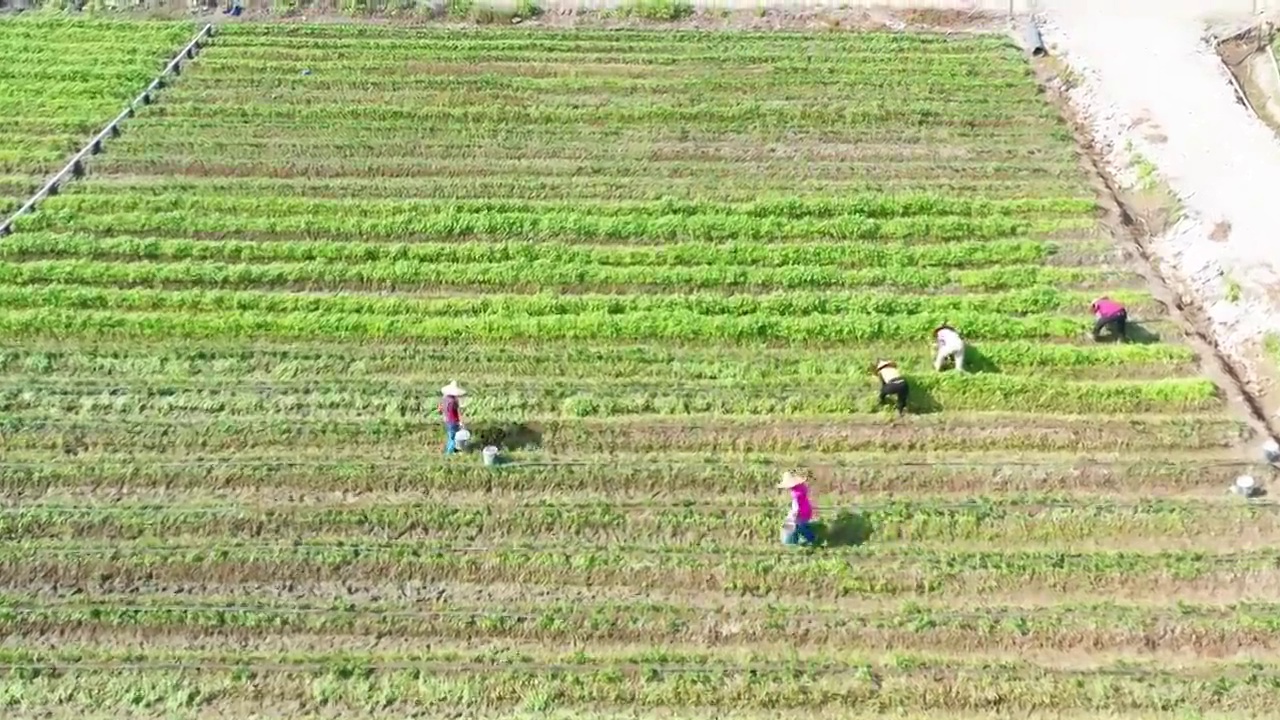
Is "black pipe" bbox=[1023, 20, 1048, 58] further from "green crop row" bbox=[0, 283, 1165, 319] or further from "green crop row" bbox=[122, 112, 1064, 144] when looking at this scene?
"green crop row" bbox=[0, 283, 1165, 319]

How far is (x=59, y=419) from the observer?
1270cm

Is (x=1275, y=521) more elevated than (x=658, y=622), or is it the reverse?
(x=1275, y=521)

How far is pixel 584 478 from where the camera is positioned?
11977 millimetres

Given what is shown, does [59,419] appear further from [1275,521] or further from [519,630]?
[1275,521]

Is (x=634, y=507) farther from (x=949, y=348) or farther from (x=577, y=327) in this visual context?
(x=949, y=348)

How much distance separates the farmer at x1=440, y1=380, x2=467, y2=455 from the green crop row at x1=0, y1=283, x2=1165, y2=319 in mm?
2437

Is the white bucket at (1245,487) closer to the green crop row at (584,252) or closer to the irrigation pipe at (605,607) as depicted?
the irrigation pipe at (605,607)

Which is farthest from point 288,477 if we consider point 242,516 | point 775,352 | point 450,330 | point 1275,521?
point 1275,521

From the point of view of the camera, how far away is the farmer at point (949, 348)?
42.9 feet

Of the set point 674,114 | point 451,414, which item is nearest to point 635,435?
point 451,414

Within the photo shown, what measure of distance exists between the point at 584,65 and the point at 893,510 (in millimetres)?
12492

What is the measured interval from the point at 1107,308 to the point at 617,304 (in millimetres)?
6598

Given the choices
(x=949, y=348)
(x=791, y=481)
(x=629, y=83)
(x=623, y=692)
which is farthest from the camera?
(x=629, y=83)

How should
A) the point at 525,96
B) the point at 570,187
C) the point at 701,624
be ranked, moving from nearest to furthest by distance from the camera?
the point at 701,624 → the point at 570,187 → the point at 525,96
